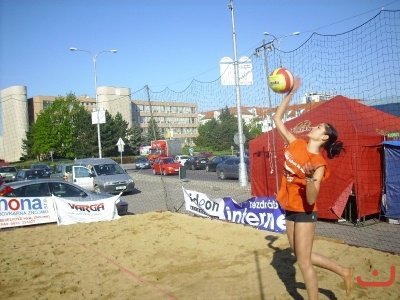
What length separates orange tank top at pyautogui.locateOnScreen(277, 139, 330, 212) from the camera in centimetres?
340

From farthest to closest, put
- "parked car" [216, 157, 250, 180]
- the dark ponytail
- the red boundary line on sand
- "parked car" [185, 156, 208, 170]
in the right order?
"parked car" [185, 156, 208, 170]
"parked car" [216, 157, 250, 180]
the red boundary line on sand
the dark ponytail

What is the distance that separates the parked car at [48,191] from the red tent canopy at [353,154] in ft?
20.3

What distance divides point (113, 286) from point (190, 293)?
1.21 meters

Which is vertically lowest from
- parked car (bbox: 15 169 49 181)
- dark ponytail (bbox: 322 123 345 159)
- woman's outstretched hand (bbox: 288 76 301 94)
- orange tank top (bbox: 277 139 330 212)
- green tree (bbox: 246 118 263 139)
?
parked car (bbox: 15 169 49 181)

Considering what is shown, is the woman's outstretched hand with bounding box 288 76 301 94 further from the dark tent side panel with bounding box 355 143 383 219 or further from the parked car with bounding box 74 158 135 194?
the parked car with bounding box 74 158 135 194

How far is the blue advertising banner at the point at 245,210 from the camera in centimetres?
771

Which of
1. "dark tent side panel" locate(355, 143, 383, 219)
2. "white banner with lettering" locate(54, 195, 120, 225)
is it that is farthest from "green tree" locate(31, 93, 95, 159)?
"dark tent side panel" locate(355, 143, 383, 219)

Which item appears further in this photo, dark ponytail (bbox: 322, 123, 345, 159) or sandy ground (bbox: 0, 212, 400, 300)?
sandy ground (bbox: 0, 212, 400, 300)

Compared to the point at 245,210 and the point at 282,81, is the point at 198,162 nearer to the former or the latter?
the point at 245,210

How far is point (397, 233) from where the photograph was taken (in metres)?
8.05

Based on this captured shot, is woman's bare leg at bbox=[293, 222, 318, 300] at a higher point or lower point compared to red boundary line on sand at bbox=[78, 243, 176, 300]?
higher

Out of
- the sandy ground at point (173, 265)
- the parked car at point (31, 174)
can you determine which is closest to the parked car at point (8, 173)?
the parked car at point (31, 174)

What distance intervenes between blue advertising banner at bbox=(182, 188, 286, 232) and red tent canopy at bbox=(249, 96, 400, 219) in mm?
2370

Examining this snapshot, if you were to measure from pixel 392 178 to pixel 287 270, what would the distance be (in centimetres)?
564
